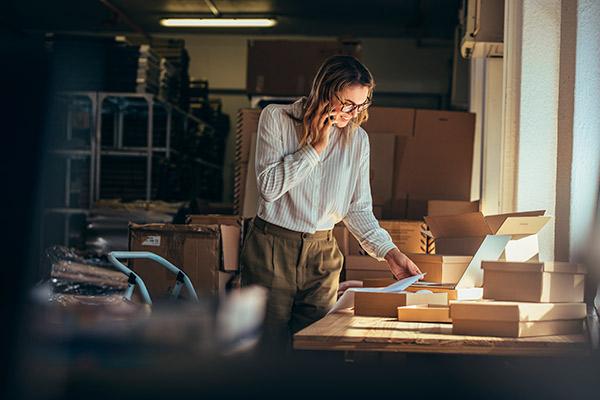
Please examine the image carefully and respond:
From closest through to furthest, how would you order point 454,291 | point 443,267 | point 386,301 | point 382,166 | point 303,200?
point 386,301, point 454,291, point 303,200, point 443,267, point 382,166

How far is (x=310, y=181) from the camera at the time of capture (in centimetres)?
258

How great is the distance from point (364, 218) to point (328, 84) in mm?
494

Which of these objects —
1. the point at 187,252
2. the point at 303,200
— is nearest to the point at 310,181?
the point at 303,200

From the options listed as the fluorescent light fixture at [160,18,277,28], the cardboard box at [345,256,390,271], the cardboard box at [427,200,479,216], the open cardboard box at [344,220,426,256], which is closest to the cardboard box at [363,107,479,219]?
the cardboard box at [427,200,479,216]

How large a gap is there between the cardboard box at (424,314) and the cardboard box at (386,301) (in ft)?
0.28

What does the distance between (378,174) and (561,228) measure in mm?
2084

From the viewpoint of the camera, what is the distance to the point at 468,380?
24.5 inches

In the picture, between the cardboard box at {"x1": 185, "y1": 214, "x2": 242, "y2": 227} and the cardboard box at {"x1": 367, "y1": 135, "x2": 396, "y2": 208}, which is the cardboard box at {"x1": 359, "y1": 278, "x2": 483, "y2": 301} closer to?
the cardboard box at {"x1": 185, "y1": 214, "x2": 242, "y2": 227}

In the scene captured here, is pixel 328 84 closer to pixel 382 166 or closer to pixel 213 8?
pixel 382 166

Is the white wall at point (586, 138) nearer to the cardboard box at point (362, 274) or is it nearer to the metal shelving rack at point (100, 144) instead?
the cardboard box at point (362, 274)

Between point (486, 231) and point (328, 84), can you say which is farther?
point (486, 231)

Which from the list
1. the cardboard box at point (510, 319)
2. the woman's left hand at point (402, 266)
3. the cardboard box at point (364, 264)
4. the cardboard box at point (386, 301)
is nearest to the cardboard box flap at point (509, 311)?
the cardboard box at point (510, 319)

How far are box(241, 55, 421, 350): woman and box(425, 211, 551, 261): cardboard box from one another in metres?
0.31

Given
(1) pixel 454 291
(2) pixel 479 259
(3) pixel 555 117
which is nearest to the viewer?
(1) pixel 454 291
